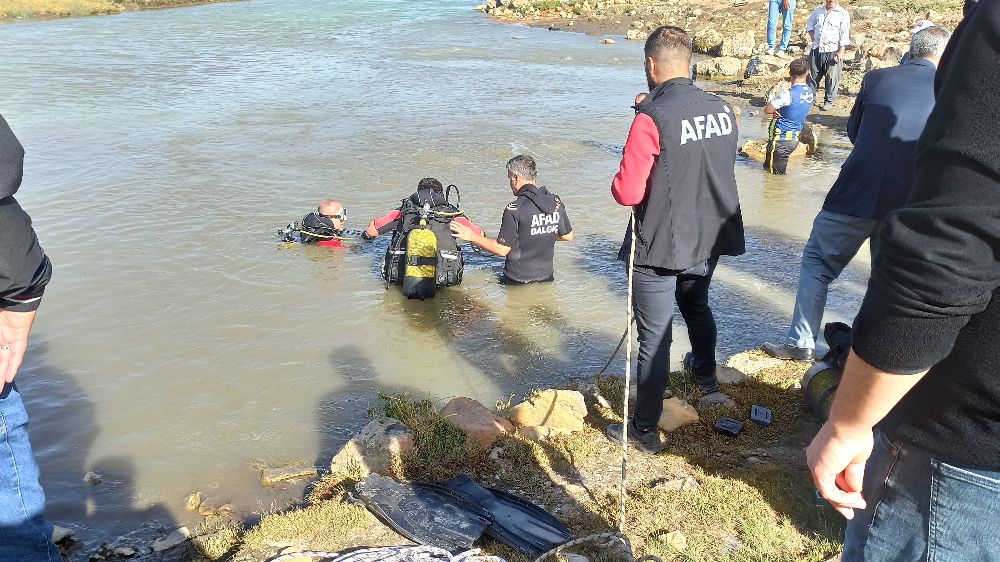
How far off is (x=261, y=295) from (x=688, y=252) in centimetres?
520

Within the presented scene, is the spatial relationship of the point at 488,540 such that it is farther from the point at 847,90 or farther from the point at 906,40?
the point at 906,40

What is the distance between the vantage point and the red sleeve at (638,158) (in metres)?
3.80

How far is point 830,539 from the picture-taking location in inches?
138

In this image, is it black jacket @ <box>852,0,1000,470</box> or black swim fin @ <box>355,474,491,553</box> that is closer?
black jacket @ <box>852,0,1000,470</box>

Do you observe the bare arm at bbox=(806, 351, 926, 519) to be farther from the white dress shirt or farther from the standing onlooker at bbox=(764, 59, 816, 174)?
the white dress shirt

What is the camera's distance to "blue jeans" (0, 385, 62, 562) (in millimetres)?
2740

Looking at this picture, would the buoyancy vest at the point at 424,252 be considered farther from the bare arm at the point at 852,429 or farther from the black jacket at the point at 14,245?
the bare arm at the point at 852,429

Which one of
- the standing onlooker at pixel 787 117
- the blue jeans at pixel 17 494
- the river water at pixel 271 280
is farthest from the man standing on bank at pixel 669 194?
the standing onlooker at pixel 787 117

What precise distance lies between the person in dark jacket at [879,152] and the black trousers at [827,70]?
11.8 meters

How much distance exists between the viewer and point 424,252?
7.48 m

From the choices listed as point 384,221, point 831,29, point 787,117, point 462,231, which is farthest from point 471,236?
point 831,29

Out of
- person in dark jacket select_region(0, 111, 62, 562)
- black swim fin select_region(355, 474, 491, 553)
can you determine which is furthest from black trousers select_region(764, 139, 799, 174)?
person in dark jacket select_region(0, 111, 62, 562)

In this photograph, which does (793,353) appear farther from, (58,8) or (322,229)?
(58,8)

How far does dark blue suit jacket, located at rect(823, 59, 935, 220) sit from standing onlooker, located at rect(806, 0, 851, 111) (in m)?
11.8
